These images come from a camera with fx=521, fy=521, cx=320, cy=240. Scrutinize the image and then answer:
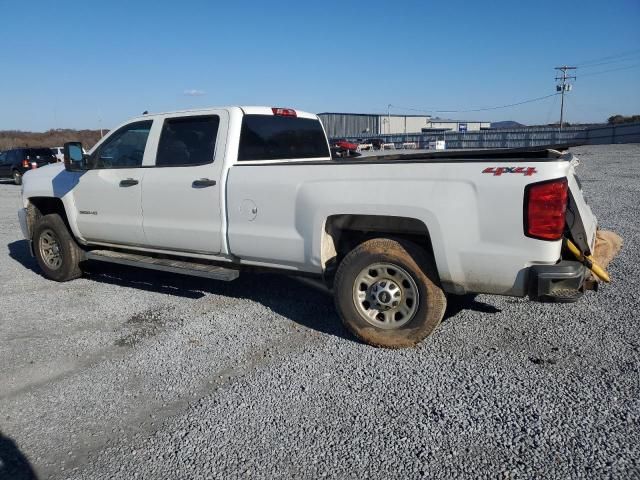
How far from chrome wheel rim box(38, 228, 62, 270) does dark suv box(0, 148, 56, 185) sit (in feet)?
65.7

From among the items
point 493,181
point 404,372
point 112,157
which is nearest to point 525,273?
point 493,181

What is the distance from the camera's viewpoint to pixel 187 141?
5.45m

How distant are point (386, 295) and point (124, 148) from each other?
3620mm

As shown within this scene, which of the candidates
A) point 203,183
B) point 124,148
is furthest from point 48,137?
point 203,183

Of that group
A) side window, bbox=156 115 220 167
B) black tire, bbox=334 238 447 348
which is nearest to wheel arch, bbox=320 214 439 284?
black tire, bbox=334 238 447 348

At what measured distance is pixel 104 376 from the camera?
13.2 feet

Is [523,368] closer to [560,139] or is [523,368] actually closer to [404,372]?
[404,372]

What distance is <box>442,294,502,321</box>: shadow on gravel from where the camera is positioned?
16.5ft

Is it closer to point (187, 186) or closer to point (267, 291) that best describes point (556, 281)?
point (267, 291)

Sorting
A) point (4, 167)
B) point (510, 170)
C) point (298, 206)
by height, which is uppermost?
point (510, 170)

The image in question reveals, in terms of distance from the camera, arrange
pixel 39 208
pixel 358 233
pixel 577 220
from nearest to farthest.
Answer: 1. pixel 577 220
2. pixel 358 233
3. pixel 39 208

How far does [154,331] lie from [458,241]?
9.50 feet

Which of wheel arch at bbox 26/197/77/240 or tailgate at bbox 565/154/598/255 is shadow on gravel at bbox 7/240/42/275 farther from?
tailgate at bbox 565/154/598/255

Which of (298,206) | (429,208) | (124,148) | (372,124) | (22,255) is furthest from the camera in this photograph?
(372,124)
